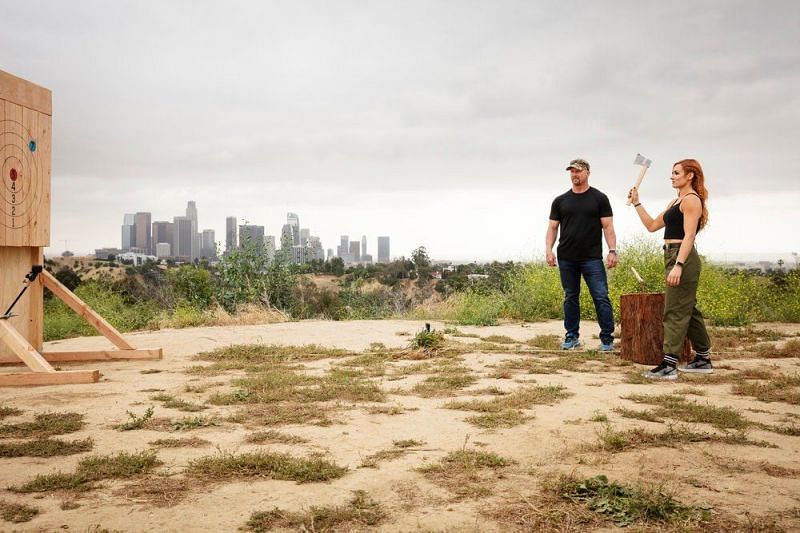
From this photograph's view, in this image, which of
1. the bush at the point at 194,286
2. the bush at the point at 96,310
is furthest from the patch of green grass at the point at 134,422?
the bush at the point at 194,286

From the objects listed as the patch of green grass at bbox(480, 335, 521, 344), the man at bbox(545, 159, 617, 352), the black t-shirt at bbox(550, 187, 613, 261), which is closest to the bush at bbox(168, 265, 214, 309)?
the patch of green grass at bbox(480, 335, 521, 344)

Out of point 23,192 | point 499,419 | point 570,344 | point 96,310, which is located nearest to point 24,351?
point 23,192

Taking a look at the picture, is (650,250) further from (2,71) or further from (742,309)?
(2,71)

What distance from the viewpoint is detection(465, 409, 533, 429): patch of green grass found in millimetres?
4258

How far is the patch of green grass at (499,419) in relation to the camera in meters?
4.26

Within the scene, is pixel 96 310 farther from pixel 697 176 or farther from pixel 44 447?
pixel 697 176

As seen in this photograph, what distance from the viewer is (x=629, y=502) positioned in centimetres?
277

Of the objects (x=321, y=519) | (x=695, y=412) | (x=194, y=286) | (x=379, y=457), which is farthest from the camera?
(x=194, y=286)

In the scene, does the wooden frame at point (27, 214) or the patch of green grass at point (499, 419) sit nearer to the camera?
the patch of green grass at point (499, 419)

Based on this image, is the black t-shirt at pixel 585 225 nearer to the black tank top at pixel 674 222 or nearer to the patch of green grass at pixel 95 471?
the black tank top at pixel 674 222

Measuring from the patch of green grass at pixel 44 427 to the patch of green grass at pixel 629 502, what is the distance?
10.9ft

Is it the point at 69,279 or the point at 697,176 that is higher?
the point at 697,176

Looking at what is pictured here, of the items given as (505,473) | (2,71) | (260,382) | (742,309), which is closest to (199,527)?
(505,473)

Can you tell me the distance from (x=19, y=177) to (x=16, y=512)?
18.0 feet
